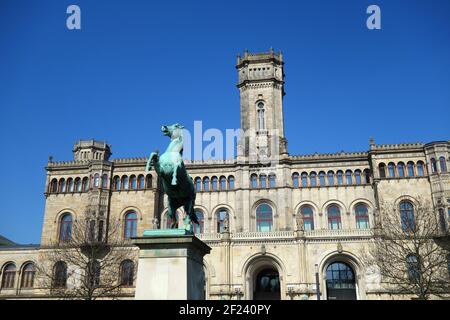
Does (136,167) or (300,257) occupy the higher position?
(136,167)

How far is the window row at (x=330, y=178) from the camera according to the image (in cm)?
4803

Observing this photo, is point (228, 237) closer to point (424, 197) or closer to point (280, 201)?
point (280, 201)

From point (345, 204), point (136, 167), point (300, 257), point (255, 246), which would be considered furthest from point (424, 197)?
point (136, 167)

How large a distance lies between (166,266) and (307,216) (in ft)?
127

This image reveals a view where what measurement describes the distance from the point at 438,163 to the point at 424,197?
3905mm

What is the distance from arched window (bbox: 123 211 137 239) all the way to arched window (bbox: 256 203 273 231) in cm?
1451

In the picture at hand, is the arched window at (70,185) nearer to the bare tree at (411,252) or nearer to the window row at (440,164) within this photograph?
the bare tree at (411,252)

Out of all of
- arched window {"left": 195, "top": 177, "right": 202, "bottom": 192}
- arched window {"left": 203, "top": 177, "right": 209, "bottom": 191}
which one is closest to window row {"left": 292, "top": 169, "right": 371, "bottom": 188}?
arched window {"left": 203, "top": 177, "right": 209, "bottom": 191}

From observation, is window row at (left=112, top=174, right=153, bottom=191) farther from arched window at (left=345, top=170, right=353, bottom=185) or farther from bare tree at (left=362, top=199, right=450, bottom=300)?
bare tree at (left=362, top=199, right=450, bottom=300)

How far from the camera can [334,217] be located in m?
47.3

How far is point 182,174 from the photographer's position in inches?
472

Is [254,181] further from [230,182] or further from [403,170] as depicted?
[403,170]

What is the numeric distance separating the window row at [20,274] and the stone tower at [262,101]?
2921cm
